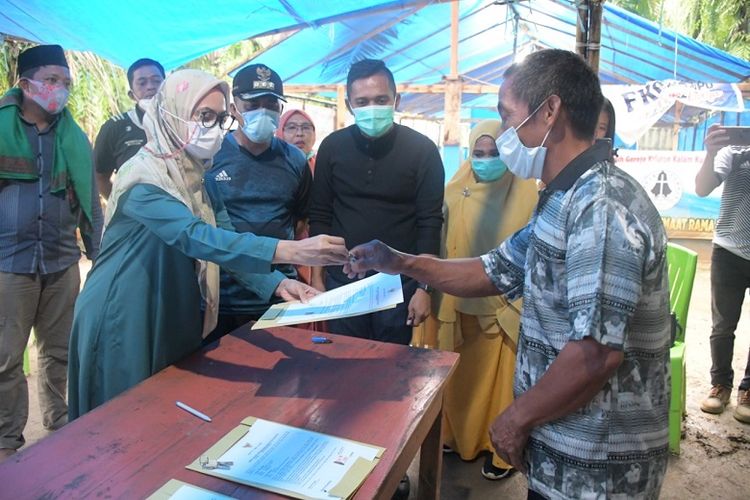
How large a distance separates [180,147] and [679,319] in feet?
9.22

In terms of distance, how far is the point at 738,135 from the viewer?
3.25m

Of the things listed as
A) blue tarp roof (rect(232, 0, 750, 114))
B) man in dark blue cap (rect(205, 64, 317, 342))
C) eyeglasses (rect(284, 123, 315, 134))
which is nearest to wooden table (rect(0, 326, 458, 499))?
man in dark blue cap (rect(205, 64, 317, 342))

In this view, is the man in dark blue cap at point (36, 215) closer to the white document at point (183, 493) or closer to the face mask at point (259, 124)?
the face mask at point (259, 124)

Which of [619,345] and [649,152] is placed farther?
[649,152]

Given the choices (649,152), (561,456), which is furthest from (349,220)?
(649,152)

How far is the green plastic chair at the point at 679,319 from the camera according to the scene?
2861 mm

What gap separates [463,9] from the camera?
21.0ft

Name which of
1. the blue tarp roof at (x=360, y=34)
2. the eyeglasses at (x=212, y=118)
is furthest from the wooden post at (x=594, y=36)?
the eyeglasses at (x=212, y=118)

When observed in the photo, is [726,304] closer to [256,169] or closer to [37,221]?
[256,169]

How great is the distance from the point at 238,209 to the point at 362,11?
2.59 metres

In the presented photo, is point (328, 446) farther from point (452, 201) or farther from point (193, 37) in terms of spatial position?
point (193, 37)

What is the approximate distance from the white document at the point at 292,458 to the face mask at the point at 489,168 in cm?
173

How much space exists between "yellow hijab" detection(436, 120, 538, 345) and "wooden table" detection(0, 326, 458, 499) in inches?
37.7

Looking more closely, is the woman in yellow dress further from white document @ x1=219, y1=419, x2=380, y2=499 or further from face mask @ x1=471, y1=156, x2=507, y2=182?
white document @ x1=219, y1=419, x2=380, y2=499
